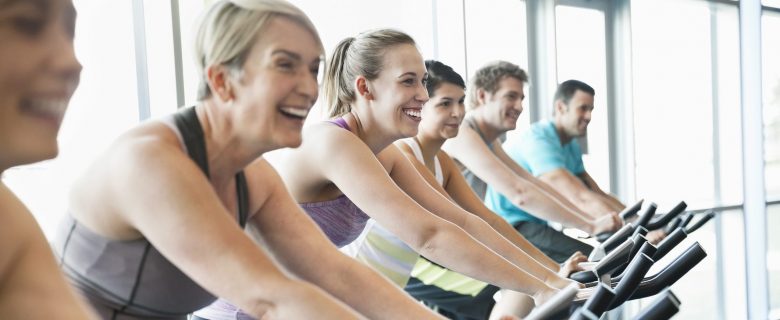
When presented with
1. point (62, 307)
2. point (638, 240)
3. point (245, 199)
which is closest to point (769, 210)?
point (638, 240)

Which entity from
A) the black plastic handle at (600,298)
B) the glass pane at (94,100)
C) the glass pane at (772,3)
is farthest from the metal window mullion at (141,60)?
the glass pane at (772,3)

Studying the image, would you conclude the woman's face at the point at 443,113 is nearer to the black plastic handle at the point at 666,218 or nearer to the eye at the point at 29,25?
the black plastic handle at the point at 666,218

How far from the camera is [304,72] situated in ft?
4.63

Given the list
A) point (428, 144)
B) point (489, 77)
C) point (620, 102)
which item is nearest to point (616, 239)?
point (428, 144)

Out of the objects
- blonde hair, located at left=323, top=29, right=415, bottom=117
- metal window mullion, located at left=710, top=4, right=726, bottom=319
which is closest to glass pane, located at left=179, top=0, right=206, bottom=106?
blonde hair, located at left=323, top=29, right=415, bottom=117

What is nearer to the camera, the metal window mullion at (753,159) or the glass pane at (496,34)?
the glass pane at (496,34)

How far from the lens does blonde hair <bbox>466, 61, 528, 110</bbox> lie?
387 cm

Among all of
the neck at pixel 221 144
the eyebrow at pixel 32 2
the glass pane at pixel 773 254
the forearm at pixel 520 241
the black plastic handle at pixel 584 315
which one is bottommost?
the glass pane at pixel 773 254

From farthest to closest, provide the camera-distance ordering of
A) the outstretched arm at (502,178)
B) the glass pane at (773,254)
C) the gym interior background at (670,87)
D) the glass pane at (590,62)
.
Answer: the glass pane at (773,254), the glass pane at (590,62), the gym interior background at (670,87), the outstretched arm at (502,178)

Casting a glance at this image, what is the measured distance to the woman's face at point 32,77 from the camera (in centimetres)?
63

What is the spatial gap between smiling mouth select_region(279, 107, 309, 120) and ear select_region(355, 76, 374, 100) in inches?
37.9

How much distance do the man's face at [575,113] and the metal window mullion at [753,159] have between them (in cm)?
242

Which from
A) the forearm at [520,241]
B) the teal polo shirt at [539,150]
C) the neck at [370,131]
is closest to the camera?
the neck at [370,131]

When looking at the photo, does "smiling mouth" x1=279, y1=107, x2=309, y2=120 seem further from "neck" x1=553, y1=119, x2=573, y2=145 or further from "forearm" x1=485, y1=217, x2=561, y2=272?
"neck" x1=553, y1=119, x2=573, y2=145
